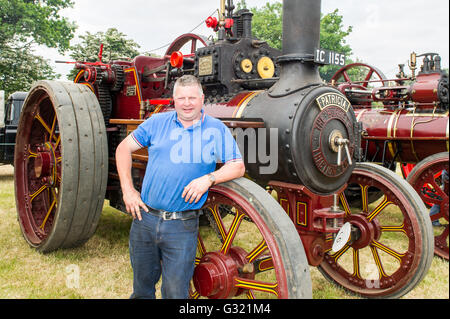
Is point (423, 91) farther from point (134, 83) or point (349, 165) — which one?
point (134, 83)

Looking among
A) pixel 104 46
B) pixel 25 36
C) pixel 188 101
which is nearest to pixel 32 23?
pixel 25 36

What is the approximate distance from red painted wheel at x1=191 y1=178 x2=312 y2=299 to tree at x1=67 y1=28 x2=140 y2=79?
1528 centimetres

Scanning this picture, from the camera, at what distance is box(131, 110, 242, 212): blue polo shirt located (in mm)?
1994

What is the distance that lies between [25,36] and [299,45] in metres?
14.7

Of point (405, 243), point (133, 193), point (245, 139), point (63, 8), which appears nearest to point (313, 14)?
point (245, 139)

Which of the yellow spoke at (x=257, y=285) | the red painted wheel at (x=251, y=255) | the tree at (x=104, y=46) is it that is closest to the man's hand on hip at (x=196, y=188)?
the red painted wheel at (x=251, y=255)

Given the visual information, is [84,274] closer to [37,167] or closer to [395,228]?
[37,167]

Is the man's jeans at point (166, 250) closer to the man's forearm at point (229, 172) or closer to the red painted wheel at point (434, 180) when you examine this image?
the man's forearm at point (229, 172)

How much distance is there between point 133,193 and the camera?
2.10m

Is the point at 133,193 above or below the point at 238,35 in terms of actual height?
below

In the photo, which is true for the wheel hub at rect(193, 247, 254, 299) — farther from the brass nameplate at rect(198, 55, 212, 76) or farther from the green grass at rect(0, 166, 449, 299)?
the brass nameplate at rect(198, 55, 212, 76)

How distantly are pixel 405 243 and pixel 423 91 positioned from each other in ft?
5.34

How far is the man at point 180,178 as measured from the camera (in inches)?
78.5

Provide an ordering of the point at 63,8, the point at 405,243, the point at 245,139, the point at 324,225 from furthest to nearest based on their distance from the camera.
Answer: the point at 63,8
the point at 405,243
the point at 245,139
the point at 324,225
